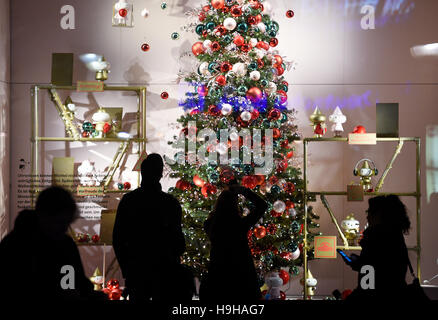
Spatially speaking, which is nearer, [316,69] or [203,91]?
[203,91]

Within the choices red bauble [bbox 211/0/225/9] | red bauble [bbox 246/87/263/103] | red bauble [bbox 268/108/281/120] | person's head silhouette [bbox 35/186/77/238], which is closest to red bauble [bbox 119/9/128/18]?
red bauble [bbox 211/0/225/9]

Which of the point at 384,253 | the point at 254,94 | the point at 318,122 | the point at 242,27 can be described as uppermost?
the point at 242,27

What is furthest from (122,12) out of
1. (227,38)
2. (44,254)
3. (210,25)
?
→ (44,254)

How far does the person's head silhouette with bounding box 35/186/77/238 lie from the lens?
8.93ft

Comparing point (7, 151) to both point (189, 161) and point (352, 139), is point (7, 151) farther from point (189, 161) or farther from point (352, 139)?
point (352, 139)

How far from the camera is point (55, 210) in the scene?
2.75 m

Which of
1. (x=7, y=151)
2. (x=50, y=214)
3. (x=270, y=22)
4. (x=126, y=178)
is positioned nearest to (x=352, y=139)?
(x=270, y=22)

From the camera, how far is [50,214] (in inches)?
108

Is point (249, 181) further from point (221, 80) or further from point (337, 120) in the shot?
point (337, 120)

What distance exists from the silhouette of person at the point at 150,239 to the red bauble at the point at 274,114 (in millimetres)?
1829

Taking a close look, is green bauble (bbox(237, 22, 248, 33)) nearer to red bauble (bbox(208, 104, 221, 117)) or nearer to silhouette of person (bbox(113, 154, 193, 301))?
red bauble (bbox(208, 104, 221, 117))

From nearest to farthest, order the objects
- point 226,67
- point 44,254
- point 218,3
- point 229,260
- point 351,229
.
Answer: point 44,254 → point 229,260 → point 226,67 → point 218,3 → point 351,229

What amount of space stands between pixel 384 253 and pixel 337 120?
223 centimetres

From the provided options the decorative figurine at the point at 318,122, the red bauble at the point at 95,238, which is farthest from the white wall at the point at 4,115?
the decorative figurine at the point at 318,122
